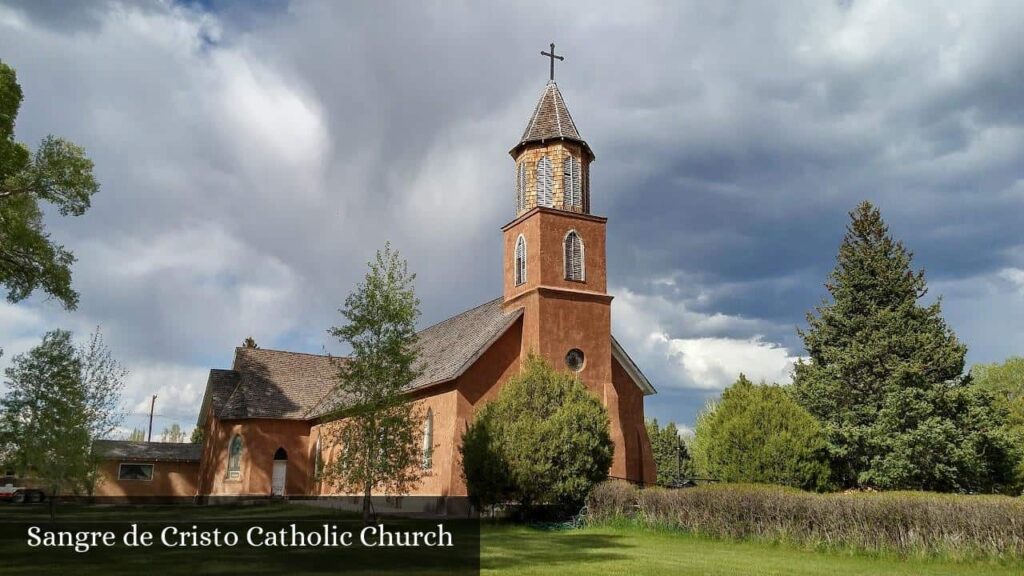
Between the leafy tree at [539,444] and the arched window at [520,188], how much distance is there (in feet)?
30.8

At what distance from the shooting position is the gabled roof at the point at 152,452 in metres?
48.8

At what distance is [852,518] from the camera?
1822cm

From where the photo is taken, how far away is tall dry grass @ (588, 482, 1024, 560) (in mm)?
16406

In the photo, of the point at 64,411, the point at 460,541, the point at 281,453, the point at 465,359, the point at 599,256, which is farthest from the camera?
the point at 281,453

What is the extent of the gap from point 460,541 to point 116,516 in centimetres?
1905

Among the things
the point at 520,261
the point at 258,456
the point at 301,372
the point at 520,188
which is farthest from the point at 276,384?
the point at 520,188

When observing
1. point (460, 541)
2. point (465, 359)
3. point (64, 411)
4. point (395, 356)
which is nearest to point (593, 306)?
point (465, 359)

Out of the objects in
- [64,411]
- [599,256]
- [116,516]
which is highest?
[599,256]

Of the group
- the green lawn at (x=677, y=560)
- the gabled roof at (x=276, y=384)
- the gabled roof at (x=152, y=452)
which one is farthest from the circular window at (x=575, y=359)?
the gabled roof at (x=152, y=452)

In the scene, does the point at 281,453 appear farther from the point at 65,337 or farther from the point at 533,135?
the point at 533,135

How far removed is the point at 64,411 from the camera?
1118 inches

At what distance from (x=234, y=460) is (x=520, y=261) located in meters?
20.0

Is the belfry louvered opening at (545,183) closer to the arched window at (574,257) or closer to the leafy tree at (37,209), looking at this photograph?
the arched window at (574,257)

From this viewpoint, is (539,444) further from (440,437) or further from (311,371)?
(311,371)
